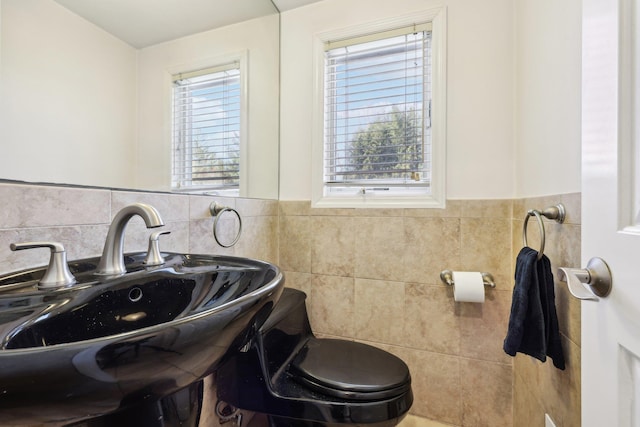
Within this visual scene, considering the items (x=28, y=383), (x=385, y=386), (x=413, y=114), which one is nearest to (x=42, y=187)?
(x=28, y=383)

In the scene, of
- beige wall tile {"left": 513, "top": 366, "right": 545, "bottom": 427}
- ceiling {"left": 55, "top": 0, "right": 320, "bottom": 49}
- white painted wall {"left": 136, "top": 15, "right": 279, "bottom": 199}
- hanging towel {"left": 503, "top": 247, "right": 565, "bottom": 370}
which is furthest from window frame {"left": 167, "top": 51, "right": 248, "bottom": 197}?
beige wall tile {"left": 513, "top": 366, "right": 545, "bottom": 427}

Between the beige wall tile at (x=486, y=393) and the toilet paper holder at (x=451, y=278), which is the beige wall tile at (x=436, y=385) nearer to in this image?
the beige wall tile at (x=486, y=393)

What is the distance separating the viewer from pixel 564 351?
0.83m

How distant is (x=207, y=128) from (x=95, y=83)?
18.2 inches

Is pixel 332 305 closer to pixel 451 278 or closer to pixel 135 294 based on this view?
pixel 451 278

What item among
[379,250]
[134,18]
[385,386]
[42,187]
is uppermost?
→ [134,18]

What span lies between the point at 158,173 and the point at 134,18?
511mm

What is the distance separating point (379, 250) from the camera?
142 centimetres

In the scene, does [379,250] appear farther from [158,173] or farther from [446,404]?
[158,173]

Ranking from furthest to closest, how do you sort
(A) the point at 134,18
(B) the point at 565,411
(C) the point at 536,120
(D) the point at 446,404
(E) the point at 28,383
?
(D) the point at 446,404
(C) the point at 536,120
(A) the point at 134,18
(B) the point at 565,411
(E) the point at 28,383

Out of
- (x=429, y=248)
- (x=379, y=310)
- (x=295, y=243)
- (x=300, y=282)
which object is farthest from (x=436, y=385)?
(x=295, y=243)

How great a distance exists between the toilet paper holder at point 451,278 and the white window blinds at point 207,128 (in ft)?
3.53

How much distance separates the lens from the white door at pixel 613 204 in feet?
1.41

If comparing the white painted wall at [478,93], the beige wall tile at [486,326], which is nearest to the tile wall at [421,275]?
the beige wall tile at [486,326]
